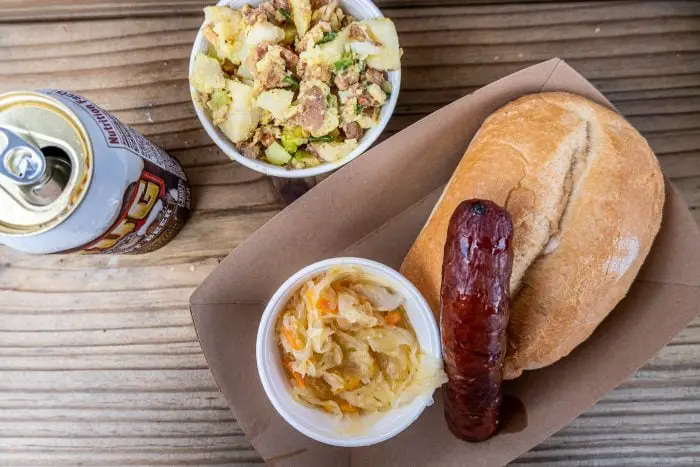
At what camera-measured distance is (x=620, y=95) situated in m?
1.42

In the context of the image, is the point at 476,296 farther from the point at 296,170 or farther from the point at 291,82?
the point at 291,82

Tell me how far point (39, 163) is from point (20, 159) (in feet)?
0.11

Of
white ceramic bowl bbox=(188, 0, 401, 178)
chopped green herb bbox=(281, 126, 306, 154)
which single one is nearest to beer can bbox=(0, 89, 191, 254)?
white ceramic bowl bbox=(188, 0, 401, 178)

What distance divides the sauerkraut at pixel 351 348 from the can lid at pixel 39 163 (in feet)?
1.52

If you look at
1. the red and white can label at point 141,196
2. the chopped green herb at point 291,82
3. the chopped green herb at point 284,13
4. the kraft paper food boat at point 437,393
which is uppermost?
the chopped green herb at point 284,13

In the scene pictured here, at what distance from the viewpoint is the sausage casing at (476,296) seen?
1000mm

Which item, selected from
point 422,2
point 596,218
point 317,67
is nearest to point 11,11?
point 317,67

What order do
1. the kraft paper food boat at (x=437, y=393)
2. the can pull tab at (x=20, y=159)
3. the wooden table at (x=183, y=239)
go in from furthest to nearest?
the wooden table at (x=183, y=239) → the kraft paper food boat at (x=437, y=393) → the can pull tab at (x=20, y=159)

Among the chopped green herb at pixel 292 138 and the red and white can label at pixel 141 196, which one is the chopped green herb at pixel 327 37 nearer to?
the chopped green herb at pixel 292 138

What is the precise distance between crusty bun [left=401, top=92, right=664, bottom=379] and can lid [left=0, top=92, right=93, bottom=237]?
688 millimetres

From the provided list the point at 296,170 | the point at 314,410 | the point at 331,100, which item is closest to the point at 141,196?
the point at 296,170

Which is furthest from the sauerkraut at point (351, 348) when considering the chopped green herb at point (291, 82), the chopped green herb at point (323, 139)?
the chopped green herb at point (291, 82)

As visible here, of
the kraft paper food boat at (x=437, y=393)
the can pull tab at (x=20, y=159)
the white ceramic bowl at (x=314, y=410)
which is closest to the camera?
the can pull tab at (x=20, y=159)

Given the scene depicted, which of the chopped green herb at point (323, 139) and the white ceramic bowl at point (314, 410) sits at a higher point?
the chopped green herb at point (323, 139)
